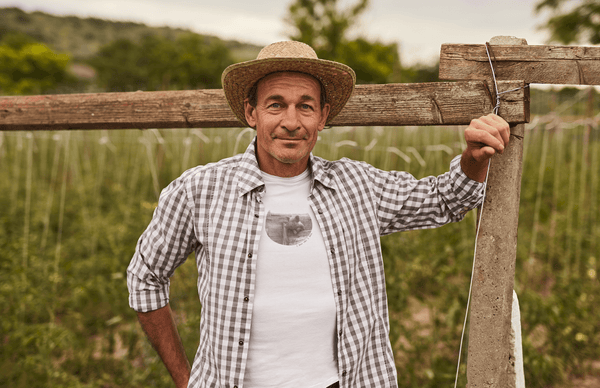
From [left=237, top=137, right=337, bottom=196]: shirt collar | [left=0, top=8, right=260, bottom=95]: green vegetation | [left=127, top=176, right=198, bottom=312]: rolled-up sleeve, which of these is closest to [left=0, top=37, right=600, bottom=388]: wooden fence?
[left=237, top=137, right=337, bottom=196]: shirt collar

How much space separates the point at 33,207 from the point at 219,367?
441 cm

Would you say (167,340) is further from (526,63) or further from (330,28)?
(330,28)

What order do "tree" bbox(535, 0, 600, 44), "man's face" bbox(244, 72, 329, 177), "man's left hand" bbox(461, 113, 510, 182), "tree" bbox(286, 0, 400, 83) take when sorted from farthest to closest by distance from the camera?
"tree" bbox(286, 0, 400, 83) → "tree" bbox(535, 0, 600, 44) → "man's face" bbox(244, 72, 329, 177) → "man's left hand" bbox(461, 113, 510, 182)

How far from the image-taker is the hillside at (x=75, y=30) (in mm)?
75312

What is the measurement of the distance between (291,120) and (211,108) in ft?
1.49

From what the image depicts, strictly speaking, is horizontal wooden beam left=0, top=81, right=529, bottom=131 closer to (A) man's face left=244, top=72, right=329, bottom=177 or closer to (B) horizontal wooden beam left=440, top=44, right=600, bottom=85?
(B) horizontal wooden beam left=440, top=44, right=600, bottom=85

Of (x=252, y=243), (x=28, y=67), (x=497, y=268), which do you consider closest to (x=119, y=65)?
(x=28, y=67)

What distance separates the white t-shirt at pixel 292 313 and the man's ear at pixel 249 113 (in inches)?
14.5

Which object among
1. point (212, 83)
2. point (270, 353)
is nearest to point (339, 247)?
point (270, 353)

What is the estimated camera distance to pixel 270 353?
4.09 feet

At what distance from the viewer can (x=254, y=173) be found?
1.33m

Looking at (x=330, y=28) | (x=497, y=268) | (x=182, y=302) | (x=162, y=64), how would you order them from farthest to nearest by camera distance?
(x=162, y=64) → (x=330, y=28) → (x=182, y=302) → (x=497, y=268)

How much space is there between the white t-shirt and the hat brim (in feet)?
1.49

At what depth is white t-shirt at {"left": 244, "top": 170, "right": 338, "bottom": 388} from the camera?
1244mm
